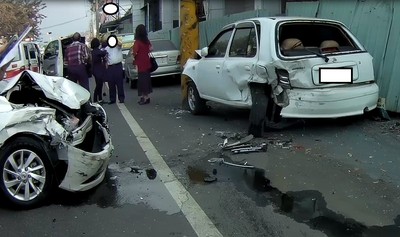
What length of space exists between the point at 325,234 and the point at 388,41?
15.6 feet

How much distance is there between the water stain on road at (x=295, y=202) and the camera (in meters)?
3.91

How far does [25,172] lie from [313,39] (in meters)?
4.85

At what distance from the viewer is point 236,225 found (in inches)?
160

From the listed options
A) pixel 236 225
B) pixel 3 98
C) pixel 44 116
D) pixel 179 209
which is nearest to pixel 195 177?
pixel 179 209

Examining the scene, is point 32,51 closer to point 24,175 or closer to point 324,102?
point 324,102

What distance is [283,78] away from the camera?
6629 mm

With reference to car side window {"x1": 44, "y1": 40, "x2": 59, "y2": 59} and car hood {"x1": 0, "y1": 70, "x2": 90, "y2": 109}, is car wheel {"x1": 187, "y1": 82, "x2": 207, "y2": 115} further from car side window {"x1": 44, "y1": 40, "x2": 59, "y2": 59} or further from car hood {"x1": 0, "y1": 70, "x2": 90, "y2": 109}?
car side window {"x1": 44, "y1": 40, "x2": 59, "y2": 59}

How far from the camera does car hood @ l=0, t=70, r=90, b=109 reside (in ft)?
17.3

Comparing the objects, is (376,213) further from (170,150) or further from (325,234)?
(170,150)

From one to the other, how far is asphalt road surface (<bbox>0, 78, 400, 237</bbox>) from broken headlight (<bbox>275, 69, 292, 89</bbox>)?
0.81 meters

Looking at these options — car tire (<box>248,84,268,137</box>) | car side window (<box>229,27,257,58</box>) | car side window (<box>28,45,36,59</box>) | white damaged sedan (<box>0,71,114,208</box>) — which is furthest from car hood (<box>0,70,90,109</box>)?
car side window (<box>28,45,36,59</box>)

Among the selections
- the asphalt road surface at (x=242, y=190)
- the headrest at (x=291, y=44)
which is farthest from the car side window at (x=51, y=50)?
the headrest at (x=291, y=44)

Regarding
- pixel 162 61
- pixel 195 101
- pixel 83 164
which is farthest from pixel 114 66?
pixel 83 164

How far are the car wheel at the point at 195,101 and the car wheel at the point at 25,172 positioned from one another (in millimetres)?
4732
